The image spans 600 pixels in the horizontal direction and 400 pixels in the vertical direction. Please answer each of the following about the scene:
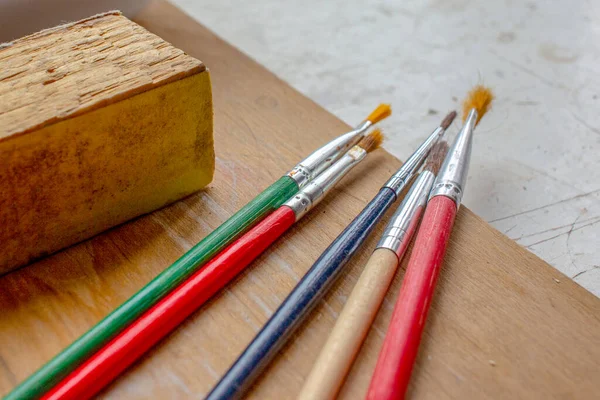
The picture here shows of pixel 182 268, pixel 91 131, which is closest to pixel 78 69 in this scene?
pixel 91 131

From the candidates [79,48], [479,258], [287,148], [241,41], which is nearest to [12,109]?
[79,48]

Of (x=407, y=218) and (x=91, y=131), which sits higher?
(x=407, y=218)

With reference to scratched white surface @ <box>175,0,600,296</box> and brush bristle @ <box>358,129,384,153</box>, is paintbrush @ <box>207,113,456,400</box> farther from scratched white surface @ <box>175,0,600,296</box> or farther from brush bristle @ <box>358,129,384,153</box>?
scratched white surface @ <box>175,0,600,296</box>

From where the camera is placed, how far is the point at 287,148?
1.65 ft

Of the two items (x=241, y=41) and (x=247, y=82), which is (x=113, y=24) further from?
(x=241, y=41)

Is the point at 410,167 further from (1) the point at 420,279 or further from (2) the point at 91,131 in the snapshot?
(2) the point at 91,131

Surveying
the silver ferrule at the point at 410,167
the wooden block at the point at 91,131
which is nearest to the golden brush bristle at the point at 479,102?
the silver ferrule at the point at 410,167

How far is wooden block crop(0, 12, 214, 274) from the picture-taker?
0.35 metres

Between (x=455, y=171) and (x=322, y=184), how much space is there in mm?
104

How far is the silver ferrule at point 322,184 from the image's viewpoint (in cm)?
42

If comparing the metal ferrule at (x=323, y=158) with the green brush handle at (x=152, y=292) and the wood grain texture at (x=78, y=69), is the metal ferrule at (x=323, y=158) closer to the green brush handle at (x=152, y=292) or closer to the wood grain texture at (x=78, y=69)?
the green brush handle at (x=152, y=292)

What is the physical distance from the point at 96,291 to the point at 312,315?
15 cm

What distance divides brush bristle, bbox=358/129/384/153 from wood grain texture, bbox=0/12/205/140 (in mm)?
162

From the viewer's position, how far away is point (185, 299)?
13.7 inches
